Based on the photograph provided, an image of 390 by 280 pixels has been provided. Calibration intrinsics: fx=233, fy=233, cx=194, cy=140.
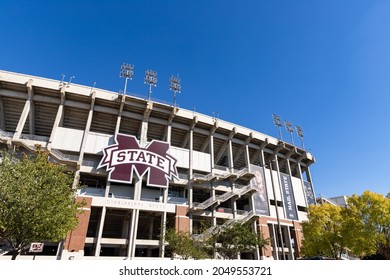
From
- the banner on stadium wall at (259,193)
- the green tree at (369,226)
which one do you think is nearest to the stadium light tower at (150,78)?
the banner on stadium wall at (259,193)

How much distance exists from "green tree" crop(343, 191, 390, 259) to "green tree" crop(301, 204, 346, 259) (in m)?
2.88

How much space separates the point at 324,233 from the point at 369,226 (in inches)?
267

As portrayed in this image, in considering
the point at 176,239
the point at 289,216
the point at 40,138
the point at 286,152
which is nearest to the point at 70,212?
the point at 176,239

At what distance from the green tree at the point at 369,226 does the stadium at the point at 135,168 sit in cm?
895

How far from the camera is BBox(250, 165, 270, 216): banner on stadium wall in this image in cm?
4556

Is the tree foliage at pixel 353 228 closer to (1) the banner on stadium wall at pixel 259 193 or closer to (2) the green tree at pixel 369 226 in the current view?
(2) the green tree at pixel 369 226

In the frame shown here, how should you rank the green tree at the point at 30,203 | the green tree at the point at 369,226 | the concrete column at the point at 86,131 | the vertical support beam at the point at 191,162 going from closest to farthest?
the green tree at the point at 30,203, the green tree at the point at 369,226, the concrete column at the point at 86,131, the vertical support beam at the point at 191,162

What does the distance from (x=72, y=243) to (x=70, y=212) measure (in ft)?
41.6

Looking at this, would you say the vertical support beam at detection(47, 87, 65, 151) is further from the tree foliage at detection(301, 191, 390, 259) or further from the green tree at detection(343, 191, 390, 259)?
the green tree at detection(343, 191, 390, 259)

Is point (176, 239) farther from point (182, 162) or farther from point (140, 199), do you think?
point (182, 162)

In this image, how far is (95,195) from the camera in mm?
34875

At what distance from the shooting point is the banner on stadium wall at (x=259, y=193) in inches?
1794

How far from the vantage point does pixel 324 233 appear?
3478cm

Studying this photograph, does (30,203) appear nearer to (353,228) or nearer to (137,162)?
(137,162)
